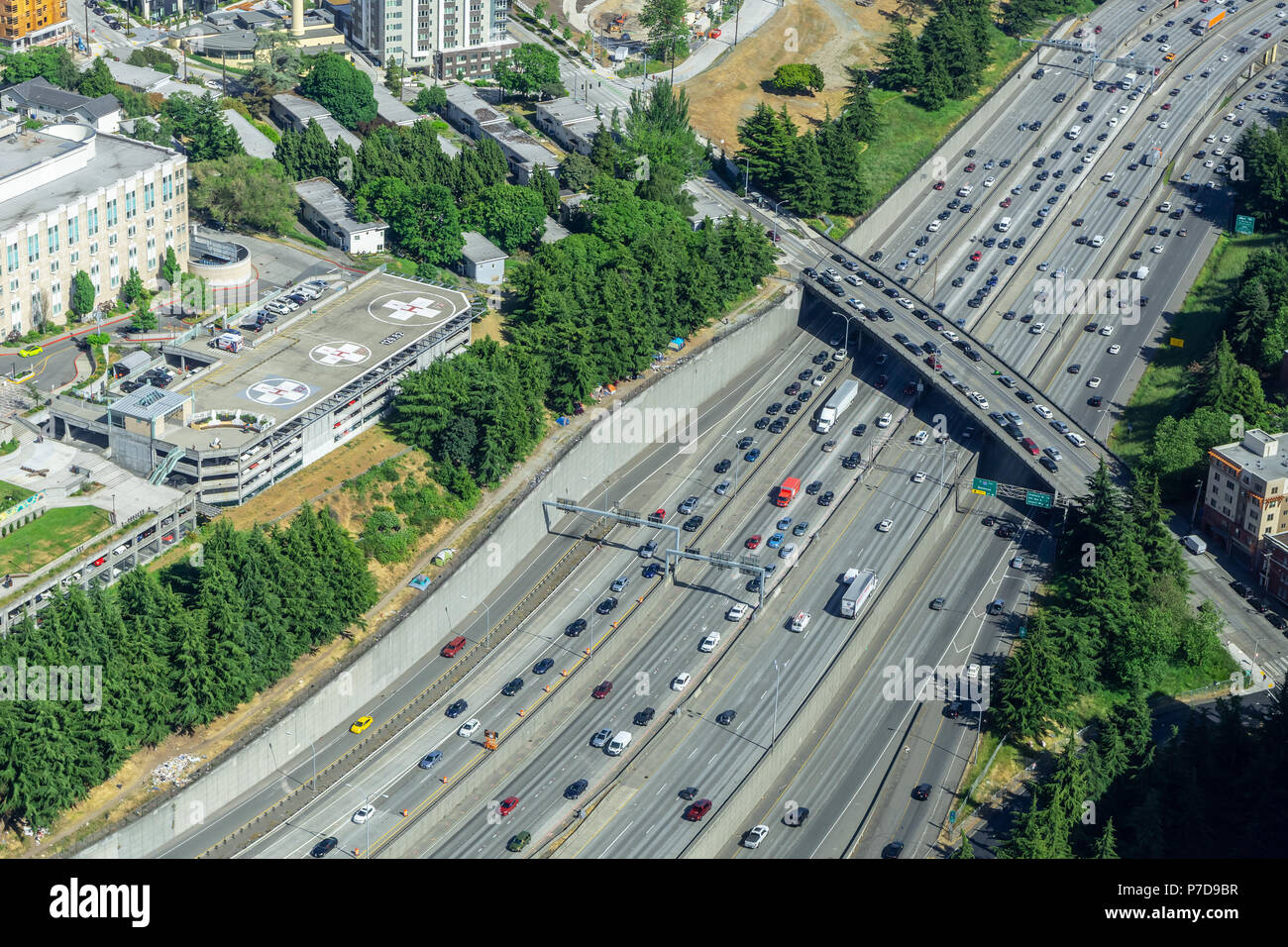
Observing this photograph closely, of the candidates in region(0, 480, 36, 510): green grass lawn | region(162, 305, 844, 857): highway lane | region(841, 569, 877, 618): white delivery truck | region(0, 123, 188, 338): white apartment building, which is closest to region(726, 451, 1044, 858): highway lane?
region(841, 569, 877, 618): white delivery truck

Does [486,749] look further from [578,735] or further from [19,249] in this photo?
[19,249]

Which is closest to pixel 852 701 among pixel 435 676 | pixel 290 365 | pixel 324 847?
pixel 435 676

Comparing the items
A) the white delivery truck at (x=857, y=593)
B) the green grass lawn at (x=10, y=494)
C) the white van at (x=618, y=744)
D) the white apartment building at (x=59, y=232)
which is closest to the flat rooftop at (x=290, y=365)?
the green grass lawn at (x=10, y=494)

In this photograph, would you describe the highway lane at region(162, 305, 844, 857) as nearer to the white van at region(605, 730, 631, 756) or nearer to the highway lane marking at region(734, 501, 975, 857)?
the white van at region(605, 730, 631, 756)

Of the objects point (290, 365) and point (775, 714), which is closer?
point (775, 714)

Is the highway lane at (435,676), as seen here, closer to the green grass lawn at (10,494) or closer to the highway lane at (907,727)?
the highway lane at (907,727)

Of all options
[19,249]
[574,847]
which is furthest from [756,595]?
[19,249]

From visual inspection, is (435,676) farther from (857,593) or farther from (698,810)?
(857,593)
